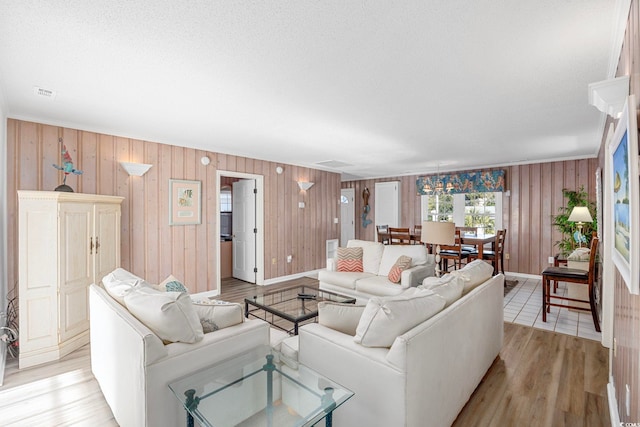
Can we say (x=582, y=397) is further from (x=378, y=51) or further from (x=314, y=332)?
(x=378, y=51)

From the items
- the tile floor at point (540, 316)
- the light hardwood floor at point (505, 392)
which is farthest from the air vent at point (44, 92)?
the tile floor at point (540, 316)

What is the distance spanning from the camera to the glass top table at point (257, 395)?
1.41 metres

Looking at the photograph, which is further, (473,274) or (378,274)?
(378,274)

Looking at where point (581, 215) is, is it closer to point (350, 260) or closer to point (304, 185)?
point (350, 260)

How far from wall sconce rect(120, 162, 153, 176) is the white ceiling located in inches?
17.7

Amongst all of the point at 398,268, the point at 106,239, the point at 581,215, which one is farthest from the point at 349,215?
the point at 106,239

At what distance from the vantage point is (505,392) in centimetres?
233

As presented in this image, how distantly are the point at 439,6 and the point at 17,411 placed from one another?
373 cm

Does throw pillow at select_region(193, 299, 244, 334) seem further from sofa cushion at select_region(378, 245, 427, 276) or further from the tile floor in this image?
the tile floor

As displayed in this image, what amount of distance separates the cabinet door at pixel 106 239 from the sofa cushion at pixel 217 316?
6.70 feet

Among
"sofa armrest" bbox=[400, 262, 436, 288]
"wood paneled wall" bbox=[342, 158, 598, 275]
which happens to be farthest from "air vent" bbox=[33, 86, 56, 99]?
"wood paneled wall" bbox=[342, 158, 598, 275]

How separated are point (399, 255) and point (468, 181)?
143 inches

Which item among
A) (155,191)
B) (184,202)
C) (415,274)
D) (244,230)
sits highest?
(155,191)

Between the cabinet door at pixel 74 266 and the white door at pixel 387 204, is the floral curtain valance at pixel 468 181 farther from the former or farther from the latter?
the cabinet door at pixel 74 266
